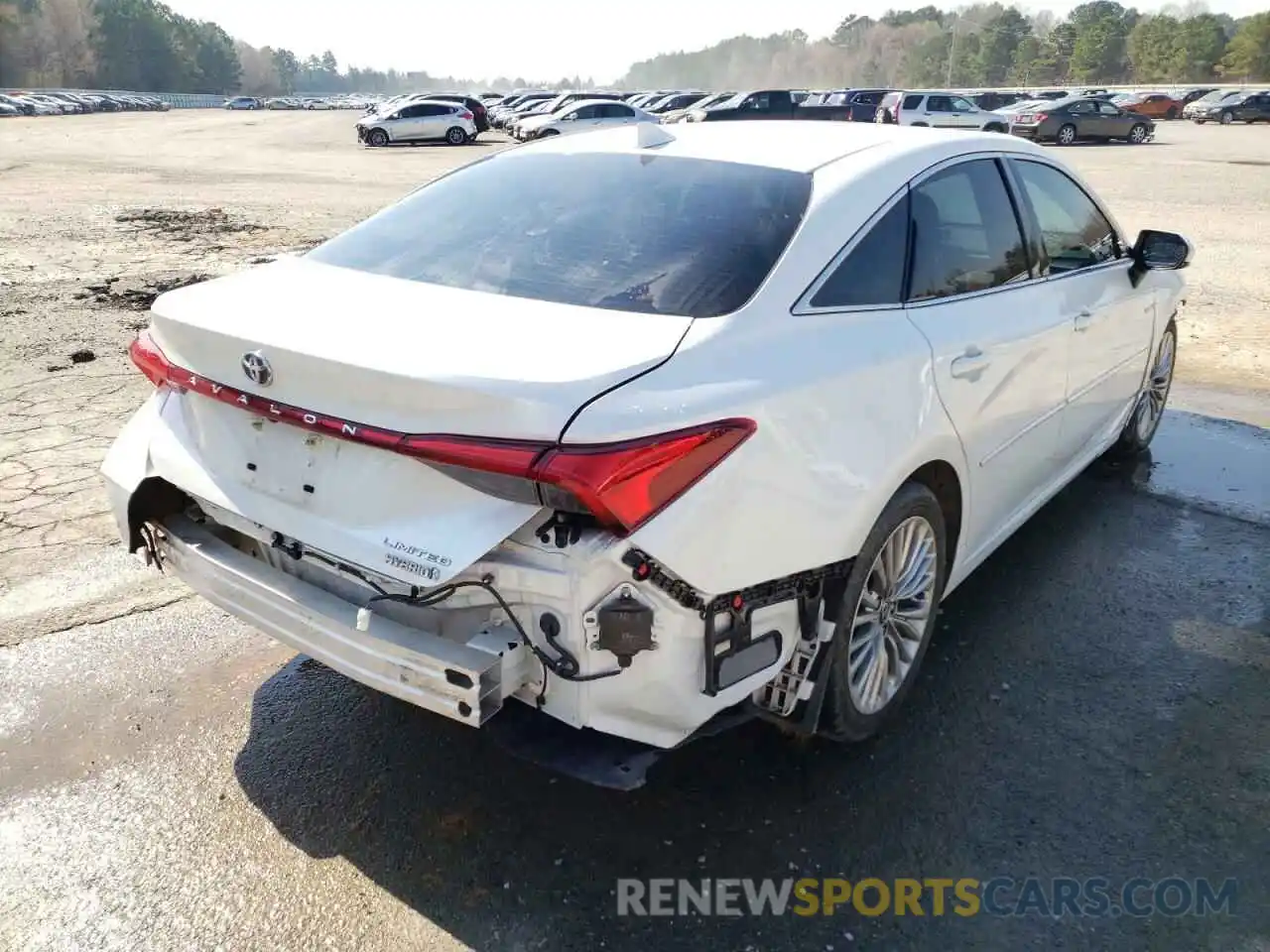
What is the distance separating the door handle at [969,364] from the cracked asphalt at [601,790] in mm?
1073

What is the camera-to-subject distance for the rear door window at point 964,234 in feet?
10.2

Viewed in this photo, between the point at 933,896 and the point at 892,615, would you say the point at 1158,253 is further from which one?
the point at 933,896

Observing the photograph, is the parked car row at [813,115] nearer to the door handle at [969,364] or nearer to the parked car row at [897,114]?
the parked car row at [897,114]

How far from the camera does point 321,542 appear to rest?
2395 millimetres

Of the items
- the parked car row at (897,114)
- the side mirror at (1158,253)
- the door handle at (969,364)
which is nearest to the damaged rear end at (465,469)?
the door handle at (969,364)

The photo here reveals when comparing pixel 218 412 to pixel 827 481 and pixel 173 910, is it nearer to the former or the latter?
pixel 173 910

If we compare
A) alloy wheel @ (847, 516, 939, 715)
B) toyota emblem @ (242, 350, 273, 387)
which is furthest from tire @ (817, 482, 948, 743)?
toyota emblem @ (242, 350, 273, 387)

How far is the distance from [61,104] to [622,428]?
81290 millimetres

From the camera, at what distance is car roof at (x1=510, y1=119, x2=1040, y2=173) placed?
3.14 meters

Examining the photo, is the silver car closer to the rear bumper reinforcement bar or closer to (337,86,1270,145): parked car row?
(337,86,1270,145): parked car row

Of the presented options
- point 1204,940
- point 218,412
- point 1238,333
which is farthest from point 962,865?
point 1238,333

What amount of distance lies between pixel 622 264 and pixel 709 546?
96cm

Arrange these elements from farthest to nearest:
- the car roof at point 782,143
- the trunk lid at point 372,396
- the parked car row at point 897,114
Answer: the parked car row at point 897,114 < the car roof at point 782,143 < the trunk lid at point 372,396

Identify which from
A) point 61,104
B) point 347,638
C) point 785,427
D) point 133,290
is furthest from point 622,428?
point 61,104
